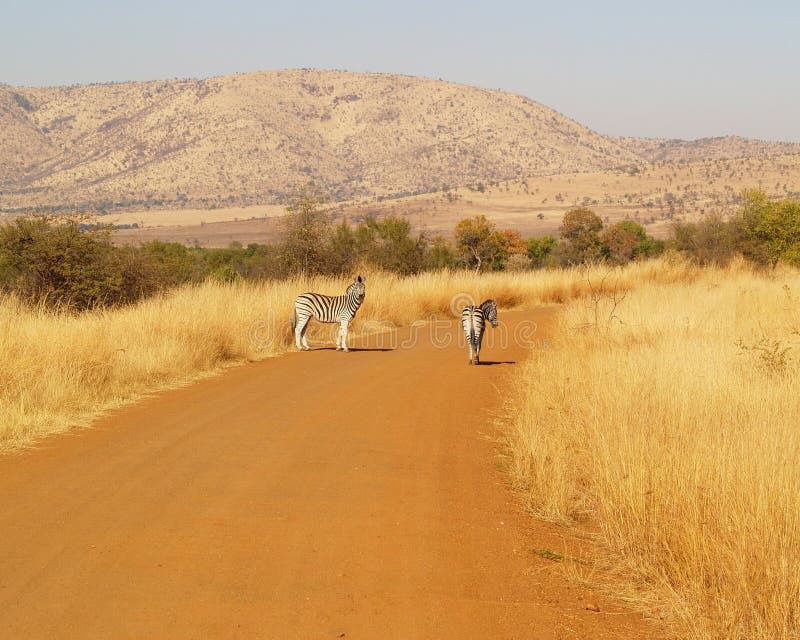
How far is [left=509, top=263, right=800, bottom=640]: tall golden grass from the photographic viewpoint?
4855mm

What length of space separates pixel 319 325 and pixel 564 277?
1403 centimetres

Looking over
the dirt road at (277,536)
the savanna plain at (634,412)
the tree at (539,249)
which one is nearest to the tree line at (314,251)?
the tree at (539,249)

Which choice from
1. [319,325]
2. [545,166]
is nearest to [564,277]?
[319,325]

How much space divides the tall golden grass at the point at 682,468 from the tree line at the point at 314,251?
1114 centimetres

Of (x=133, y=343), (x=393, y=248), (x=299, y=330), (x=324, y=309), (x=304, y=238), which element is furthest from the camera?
(x=393, y=248)

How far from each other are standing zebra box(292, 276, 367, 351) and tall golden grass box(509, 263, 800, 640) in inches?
236

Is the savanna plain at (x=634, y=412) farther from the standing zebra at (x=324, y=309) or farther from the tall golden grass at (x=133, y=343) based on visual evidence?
the standing zebra at (x=324, y=309)

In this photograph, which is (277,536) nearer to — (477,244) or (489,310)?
(489,310)

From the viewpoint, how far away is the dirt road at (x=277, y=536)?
469 centimetres

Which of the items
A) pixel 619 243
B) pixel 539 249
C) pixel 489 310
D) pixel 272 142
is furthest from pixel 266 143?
pixel 489 310

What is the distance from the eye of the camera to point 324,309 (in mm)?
18391

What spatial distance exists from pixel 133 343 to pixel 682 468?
9.24m

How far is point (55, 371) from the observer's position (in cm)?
1070

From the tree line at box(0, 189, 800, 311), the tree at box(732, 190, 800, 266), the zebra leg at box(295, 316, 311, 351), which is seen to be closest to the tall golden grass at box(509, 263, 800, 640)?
the zebra leg at box(295, 316, 311, 351)
